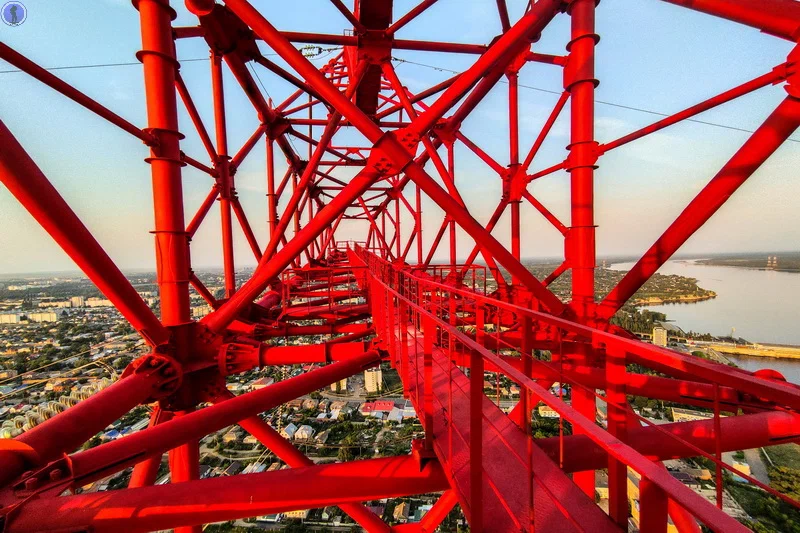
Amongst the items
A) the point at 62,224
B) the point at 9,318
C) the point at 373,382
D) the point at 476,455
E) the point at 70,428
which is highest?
the point at 62,224

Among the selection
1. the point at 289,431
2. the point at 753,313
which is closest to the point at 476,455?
the point at 289,431

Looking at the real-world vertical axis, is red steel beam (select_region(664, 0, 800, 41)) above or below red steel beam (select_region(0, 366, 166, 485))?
above

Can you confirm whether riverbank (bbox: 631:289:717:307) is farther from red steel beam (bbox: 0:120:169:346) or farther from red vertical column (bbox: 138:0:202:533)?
red steel beam (bbox: 0:120:169:346)

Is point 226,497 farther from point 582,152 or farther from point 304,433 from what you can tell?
point 304,433

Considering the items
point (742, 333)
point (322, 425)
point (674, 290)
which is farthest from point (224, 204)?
point (674, 290)

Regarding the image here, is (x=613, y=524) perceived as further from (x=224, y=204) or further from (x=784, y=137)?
(x=224, y=204)

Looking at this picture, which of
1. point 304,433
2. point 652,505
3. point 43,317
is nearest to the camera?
point 652,505

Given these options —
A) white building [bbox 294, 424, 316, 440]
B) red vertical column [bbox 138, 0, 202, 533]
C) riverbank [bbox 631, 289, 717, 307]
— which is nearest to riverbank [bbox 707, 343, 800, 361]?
riverbank [bbox 631, 289, 717, 307]
